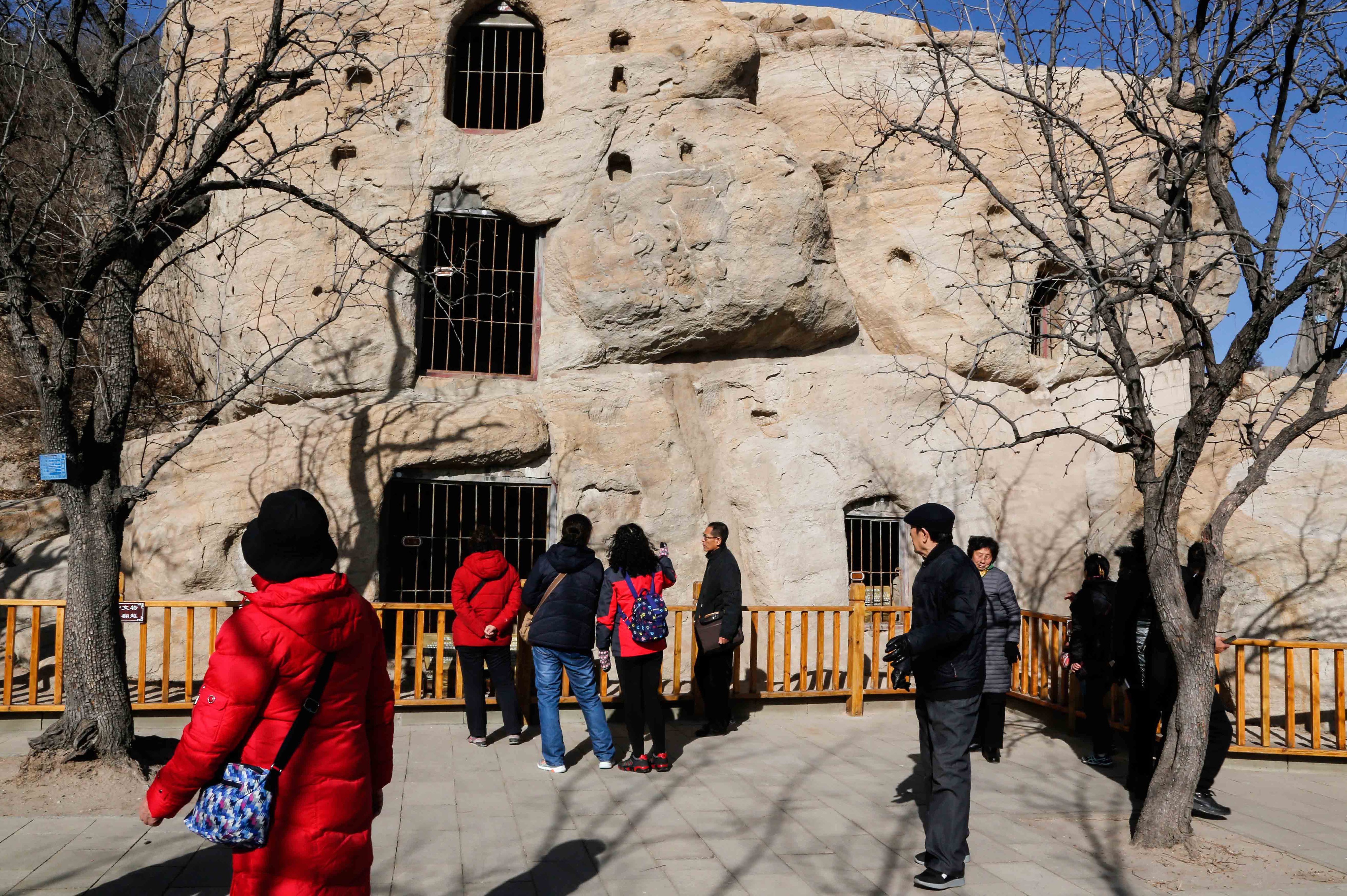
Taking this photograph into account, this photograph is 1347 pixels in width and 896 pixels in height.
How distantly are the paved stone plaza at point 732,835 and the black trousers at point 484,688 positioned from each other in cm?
19

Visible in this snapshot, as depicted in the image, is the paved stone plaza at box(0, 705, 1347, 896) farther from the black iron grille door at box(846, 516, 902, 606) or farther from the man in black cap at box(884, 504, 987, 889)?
the black iron grille door at box(846, 516, 902, 606)

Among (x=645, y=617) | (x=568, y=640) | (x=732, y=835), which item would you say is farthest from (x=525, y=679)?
(x=732, y=835)

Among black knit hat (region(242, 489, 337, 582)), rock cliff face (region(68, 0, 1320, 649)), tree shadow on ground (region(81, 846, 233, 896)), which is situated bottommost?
tree shadow on ground (region(81, 846, 233, 896))

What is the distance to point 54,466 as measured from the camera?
22.7ft

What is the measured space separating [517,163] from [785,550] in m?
5.66

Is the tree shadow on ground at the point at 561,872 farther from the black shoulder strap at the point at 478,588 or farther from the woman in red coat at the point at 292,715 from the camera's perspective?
the black shoulder strap at the point at 478,588

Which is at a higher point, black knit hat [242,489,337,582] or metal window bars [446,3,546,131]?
metal window bars [446,3,546,131]

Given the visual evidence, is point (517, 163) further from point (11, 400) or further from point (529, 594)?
point (11, 400)

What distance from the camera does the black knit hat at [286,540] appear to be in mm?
3311

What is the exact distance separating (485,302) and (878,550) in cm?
586

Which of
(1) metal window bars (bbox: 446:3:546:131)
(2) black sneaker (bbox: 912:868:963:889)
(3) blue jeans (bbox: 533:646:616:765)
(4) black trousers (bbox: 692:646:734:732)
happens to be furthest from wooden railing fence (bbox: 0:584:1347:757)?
(1) metal window bars (bbox: 446:3:546:131)

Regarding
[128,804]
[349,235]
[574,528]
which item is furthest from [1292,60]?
[349,235]

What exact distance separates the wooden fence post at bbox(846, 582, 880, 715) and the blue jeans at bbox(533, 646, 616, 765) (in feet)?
10.0

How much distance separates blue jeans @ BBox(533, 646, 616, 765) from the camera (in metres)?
7.54
